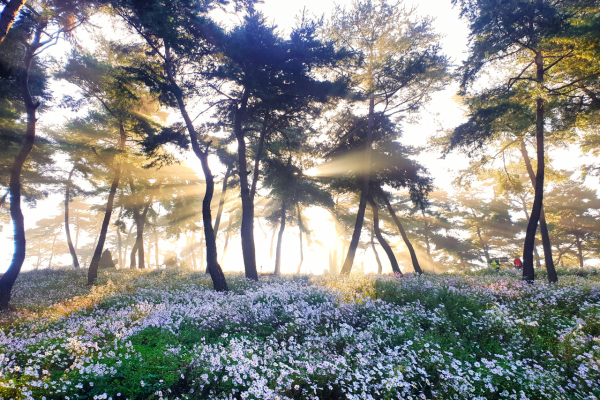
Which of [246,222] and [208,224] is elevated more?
[246,222]

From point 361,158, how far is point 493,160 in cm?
712

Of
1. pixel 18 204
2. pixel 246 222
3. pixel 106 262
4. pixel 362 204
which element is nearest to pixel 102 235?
pixel 18 204

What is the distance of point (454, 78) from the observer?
45.5 feet

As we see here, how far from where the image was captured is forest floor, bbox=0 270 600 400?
11.0 ft

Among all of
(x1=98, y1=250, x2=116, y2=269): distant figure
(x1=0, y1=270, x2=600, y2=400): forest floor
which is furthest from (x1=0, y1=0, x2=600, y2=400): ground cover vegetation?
(x1=98, y1=250, x2=116, y2=269): distant figure

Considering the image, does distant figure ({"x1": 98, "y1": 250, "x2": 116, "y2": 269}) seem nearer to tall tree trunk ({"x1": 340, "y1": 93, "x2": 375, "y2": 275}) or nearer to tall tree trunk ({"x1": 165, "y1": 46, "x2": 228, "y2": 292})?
tall tree trunk ({"x1": 165, "y1": 46, "x2": 228, "y2": 292})

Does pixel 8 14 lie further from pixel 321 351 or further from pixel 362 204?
pixel 362 204

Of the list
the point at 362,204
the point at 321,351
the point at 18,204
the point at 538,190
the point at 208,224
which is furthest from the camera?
the point at 362,204

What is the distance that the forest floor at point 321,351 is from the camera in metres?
3.35

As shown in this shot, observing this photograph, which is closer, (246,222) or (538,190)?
(538,190)

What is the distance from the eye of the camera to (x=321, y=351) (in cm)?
438

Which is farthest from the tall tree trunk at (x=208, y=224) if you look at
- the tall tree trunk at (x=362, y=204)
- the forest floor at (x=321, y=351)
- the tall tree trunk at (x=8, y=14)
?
the tall tree trunk at (x=362, y=204)

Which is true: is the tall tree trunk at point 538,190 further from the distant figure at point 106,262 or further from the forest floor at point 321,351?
the distant figure at point 106,262

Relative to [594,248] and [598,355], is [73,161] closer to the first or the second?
[598,355]
